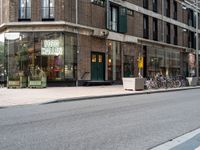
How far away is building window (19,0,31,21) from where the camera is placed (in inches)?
1080

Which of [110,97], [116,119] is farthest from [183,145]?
[110,97]

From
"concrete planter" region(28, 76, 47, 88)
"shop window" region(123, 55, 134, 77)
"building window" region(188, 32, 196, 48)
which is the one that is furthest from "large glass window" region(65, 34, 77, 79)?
"building window" region(188, 32, 196, 48)

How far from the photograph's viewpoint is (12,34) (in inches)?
1081

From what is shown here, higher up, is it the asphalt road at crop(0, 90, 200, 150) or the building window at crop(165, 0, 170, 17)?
the building window at crop(165, 0, 170, 17)

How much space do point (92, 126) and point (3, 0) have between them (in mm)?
22121

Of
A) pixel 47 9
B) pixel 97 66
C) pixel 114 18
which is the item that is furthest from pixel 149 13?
pixel 47 9

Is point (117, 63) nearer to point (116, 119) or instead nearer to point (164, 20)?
point (164, 20)

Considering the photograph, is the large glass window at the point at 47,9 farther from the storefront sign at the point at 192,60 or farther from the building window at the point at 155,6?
the storefront sign at the point at 192,60

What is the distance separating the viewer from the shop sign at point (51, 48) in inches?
1061

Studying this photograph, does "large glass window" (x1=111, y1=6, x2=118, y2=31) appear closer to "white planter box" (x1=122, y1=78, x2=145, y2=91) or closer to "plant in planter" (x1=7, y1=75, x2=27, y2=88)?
"white planter box" (x1=122, y1=78, x2=145, y2=91)

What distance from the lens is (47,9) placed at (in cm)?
2762

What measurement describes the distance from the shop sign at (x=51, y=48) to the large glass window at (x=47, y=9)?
6.35ft

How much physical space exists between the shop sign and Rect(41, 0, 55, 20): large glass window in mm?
1936

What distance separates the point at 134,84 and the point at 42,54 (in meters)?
7.37
